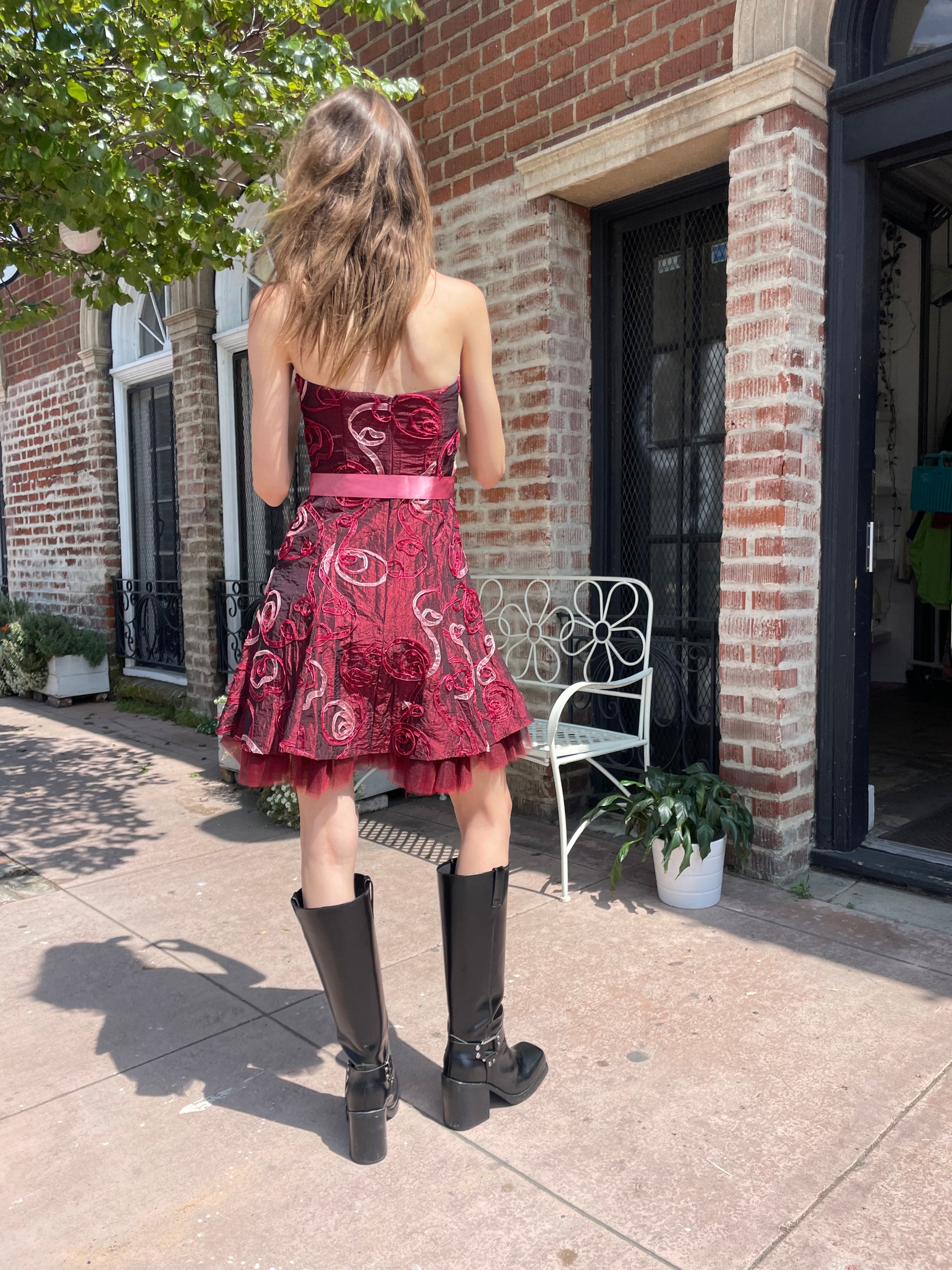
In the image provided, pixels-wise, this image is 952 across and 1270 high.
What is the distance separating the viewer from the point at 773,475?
3.15 meters

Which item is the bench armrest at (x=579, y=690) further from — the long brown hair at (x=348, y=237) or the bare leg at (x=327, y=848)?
the long brown hair at (x=348, y=237)

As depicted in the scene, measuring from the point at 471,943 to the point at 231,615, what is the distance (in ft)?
16.2

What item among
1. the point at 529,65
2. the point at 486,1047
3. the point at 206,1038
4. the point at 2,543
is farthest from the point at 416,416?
the point at 2,543

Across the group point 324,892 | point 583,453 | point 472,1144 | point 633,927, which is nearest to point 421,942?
point 633,927

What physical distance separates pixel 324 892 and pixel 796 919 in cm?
178

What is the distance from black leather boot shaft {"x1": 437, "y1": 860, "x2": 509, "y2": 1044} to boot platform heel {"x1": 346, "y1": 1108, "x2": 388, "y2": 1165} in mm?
215


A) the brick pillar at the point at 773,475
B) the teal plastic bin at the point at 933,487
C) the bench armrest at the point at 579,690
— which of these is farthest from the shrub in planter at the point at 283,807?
the teal plastic bin at the point at 933,487

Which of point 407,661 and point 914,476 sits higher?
point 914,476

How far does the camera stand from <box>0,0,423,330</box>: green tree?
301 centimetres

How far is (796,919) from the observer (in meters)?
2.98

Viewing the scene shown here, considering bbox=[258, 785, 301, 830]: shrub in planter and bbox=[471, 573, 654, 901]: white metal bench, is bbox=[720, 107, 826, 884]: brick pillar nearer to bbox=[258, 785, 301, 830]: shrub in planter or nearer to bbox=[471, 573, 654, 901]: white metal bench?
bbox=[471, 573, 654, 901]: white metal bench

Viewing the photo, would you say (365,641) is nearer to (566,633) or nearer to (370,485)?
(370,485)

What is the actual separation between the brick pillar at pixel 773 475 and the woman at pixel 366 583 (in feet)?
5.11

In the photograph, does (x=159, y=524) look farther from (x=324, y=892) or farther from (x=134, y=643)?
(x=324, y=892)
